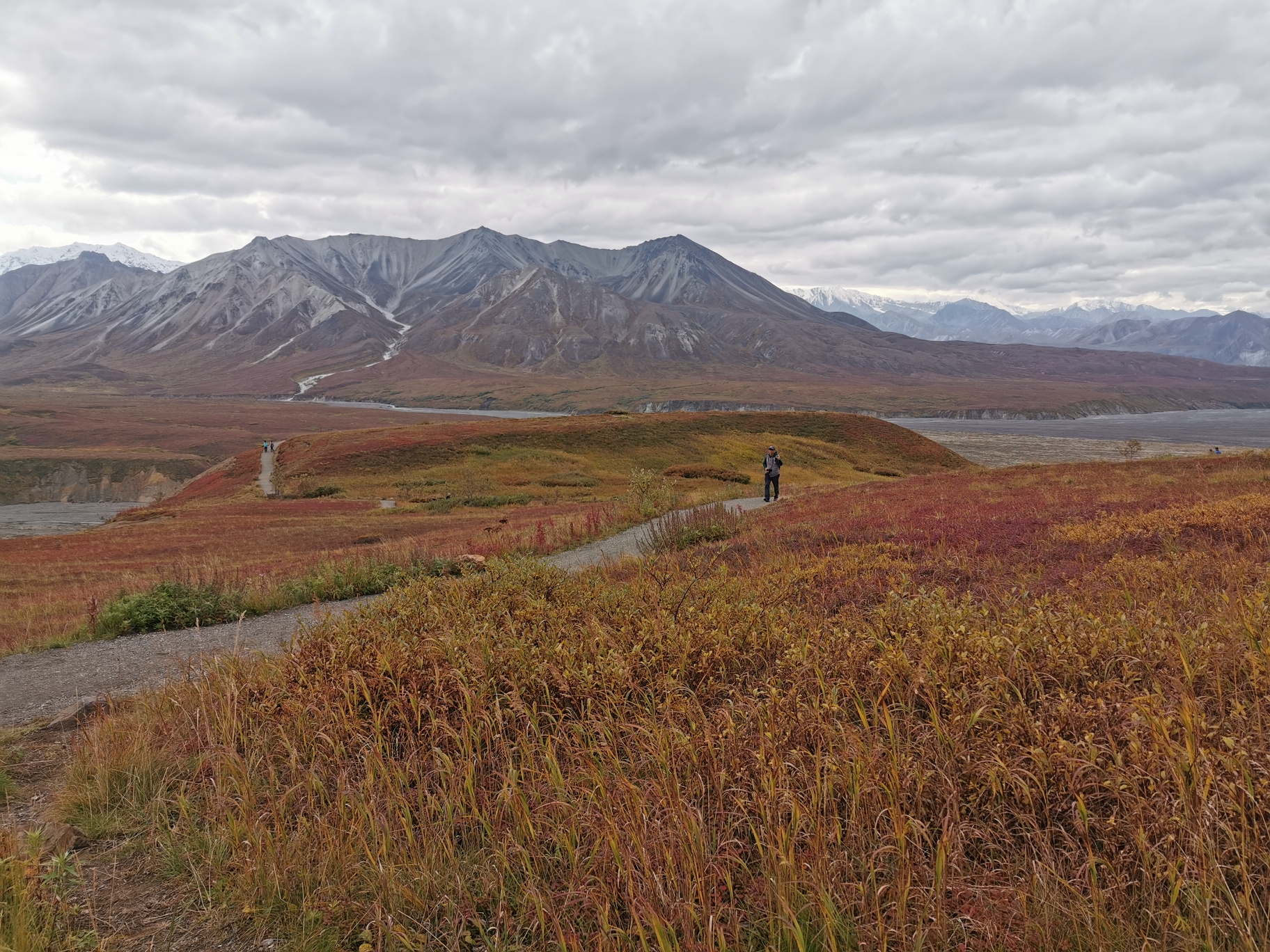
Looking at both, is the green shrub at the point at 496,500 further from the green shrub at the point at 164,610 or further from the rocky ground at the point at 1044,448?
the rocky ground at the point at 1044,448

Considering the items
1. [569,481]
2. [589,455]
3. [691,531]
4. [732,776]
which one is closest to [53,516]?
[589,455]

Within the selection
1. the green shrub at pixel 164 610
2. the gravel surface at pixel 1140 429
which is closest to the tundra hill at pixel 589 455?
the green shrub at pixel 164 610

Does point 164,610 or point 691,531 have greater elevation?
point 691,531

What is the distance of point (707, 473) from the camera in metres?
53.9

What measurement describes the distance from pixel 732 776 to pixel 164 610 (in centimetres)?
1296

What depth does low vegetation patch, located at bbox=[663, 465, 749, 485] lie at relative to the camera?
2104 inches

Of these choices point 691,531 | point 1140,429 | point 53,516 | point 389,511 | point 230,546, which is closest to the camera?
point 691,531

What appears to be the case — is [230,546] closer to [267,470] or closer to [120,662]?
[120,662]

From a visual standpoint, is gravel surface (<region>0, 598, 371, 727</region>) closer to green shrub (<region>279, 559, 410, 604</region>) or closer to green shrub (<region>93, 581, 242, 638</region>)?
green shrub (<region>93, 581, 242, 638</region>)

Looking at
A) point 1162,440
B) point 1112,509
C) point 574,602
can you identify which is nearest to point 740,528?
point 1112,509

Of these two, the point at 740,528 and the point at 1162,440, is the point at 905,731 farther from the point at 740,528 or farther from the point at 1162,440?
the point at 1162,440

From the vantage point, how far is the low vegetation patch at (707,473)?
53.4 m

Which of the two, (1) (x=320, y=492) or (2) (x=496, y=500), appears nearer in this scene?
(2) (x=496, y=500)

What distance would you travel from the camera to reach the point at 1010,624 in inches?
227
